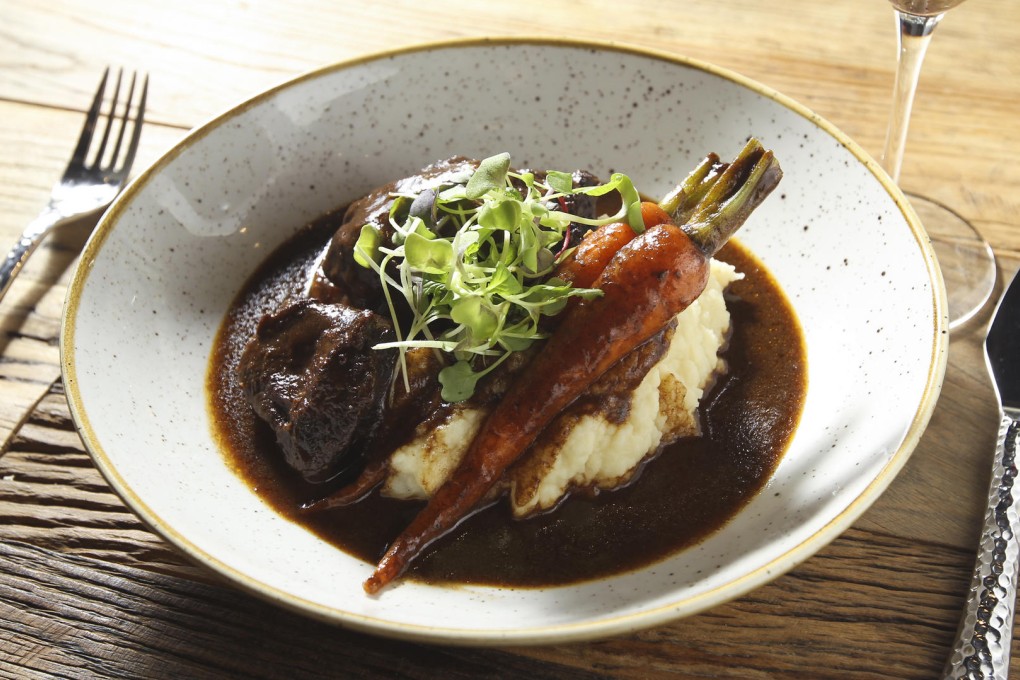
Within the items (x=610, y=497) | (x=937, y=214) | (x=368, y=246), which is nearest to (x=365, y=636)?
(x=610, y=497)

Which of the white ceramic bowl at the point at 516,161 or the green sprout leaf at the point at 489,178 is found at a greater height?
the green sprout leaf at the point at 489,178

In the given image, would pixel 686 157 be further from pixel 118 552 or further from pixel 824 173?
pixel 118 552

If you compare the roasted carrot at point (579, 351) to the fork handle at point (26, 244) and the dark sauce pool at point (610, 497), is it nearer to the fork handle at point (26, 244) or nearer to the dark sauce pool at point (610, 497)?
the dark sauce pool at point (610, 497)

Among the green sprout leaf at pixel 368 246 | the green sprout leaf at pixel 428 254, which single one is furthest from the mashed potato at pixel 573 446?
the green sprout leaf at pixel 368 246

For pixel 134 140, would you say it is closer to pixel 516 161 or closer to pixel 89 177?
pixel 89 177

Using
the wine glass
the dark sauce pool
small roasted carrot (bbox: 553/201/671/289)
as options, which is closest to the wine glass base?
the wine glass

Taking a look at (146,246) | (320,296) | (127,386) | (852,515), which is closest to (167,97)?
(146,246)

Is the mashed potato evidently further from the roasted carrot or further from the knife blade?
the knife blade
